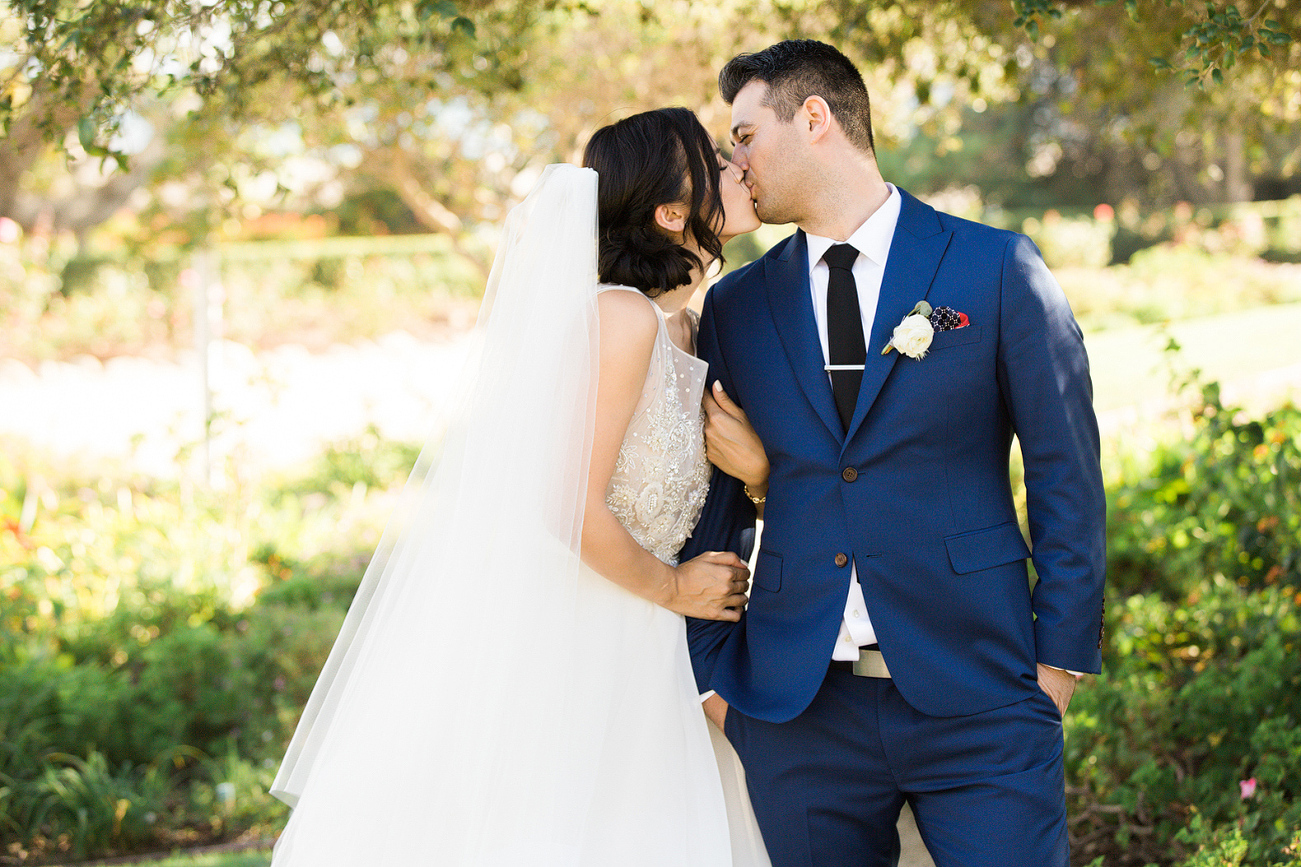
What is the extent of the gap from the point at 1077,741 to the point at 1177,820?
38 cm

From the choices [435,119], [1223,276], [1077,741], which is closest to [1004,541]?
[1077,741]

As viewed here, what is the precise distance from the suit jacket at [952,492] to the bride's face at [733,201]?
389 millimetres

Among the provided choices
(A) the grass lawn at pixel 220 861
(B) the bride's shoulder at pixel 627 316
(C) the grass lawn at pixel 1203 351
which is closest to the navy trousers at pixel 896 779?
(B) the bride's shoulder at pixel 627 316

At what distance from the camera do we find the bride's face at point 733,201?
102 inches

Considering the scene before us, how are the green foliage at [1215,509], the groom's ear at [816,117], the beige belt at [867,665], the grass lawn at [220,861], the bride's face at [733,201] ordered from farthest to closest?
the green foliage at [1215,509] → the grass lawn at [220,861] → the bride's face at [733,201] → the groom's ear at [816,117] → the beige belt at [867,665]

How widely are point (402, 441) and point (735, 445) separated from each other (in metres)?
7.20

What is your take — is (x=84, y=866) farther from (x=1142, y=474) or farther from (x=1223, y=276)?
(x=1223, y=276)

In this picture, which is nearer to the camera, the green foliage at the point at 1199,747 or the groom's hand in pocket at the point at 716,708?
the groom's hand in pocket at the point at 716,708

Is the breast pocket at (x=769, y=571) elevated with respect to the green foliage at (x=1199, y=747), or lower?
elevated

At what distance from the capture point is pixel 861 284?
242 centimetres

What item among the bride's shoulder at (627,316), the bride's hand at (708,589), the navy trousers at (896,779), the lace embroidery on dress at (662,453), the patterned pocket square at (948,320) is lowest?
the navy trousers at (896,779)

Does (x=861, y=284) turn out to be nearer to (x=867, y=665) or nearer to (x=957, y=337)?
(x=957, y=337)

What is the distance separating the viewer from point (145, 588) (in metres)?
5.54

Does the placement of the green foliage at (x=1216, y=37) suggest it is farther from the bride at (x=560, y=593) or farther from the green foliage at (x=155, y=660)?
the green foliage at (x=155, y=660)
